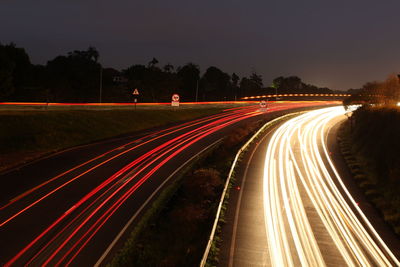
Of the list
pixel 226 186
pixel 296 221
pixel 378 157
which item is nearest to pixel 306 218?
pixel 296 221

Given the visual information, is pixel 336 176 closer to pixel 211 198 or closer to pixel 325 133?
pixel 211 198

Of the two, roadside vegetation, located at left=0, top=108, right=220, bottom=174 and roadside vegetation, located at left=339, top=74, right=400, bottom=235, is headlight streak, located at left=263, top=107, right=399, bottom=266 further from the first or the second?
roadside vegetation, located at left=0, top=108, right=220, bottom=174

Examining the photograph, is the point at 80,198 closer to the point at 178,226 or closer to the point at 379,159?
the point at 178,226

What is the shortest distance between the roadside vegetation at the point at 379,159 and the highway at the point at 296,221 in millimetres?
1416

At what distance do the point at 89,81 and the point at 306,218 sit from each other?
66.5 meters

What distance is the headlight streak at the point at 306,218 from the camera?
554 inches

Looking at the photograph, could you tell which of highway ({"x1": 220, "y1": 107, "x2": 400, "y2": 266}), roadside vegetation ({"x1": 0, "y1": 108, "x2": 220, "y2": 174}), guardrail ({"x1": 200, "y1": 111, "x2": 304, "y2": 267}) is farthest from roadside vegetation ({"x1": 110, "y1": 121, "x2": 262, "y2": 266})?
roadside vegetation ({"x1": 0, "y1": 108, "x2": 220, "y2": 174})

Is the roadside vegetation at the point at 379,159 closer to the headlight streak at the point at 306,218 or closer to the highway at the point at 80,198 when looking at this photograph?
the headlight streak at the point at 306,218

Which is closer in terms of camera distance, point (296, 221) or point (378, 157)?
point (296, 221)

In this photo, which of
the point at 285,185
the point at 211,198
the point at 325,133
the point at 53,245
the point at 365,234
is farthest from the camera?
the point at 325,133

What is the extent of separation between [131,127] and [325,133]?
27314mm

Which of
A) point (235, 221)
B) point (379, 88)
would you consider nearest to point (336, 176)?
point (235, 221)

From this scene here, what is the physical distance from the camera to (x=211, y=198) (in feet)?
68.9

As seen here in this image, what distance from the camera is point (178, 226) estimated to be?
1706cm
